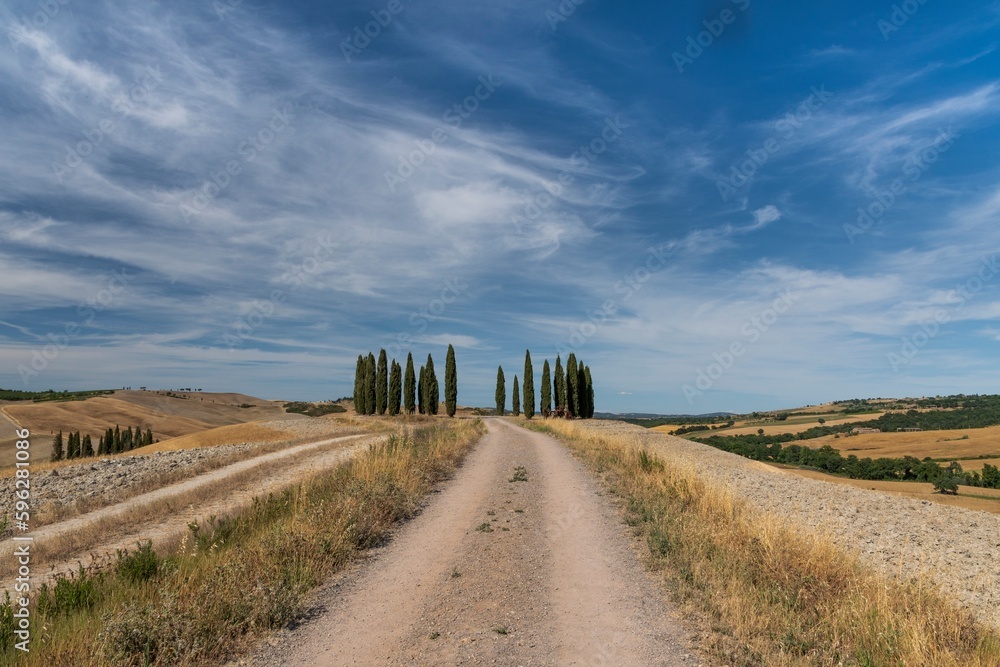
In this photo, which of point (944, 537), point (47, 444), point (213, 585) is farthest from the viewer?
point (47, 444)

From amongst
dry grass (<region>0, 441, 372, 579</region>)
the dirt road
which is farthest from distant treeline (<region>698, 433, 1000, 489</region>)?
the dirt road

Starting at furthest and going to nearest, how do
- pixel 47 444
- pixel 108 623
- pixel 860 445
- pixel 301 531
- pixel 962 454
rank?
pixel 47 444, pixel 860 445, pixel 962 454, pixel 301 531, pixel 108 623

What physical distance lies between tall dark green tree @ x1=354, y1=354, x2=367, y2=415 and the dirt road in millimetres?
65631

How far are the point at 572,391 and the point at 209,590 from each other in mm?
71282

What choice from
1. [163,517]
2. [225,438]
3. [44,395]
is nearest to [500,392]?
[225,438]

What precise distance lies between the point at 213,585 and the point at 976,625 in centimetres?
950

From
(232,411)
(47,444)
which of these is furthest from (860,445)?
(232,411)

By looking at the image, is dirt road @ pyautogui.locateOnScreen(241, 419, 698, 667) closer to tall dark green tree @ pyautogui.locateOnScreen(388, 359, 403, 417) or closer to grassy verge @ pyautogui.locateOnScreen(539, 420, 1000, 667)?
grassy verge @ pyautogui.locateOnScreen(539, 420, 1000, 667)

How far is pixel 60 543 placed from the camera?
10.8 metres

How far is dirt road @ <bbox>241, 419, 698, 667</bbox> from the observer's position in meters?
4.85

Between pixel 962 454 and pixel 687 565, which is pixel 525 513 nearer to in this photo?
pixel 687 565

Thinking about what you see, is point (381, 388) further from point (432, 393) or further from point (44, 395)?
point (44, 395)

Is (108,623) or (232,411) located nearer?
(108,623)

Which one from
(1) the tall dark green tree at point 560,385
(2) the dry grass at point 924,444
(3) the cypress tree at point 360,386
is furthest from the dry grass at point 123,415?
(2) the dry grass at point 924,444
